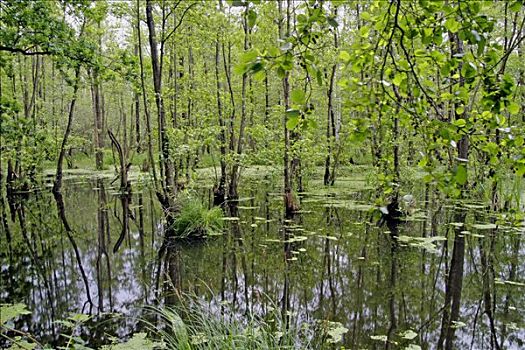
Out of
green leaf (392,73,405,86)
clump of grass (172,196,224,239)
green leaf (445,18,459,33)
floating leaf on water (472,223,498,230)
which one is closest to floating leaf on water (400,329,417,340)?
green leaf (392,73,405,86)

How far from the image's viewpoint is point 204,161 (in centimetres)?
1903

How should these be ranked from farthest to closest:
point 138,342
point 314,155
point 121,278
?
point 314,155 → point 121,278 → point 138,342

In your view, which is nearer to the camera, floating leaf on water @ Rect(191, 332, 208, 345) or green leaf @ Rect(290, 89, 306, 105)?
green leaf @ Rect(290, 89, 306, 105)

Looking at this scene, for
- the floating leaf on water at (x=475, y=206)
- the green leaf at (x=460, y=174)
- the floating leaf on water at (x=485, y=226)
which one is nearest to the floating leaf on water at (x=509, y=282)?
the floating leaf on water at (x=485, y=226)

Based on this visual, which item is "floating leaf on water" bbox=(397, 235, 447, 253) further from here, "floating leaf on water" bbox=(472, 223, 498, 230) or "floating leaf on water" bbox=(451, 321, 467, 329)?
"floating leaf on water" bbox=(451, 321, 467, 329)

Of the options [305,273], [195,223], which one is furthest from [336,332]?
[195,223]

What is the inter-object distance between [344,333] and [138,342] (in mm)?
1878

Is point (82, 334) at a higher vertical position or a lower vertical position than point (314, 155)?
lower

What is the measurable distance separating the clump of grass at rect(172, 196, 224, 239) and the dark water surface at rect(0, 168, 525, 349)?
311 mm

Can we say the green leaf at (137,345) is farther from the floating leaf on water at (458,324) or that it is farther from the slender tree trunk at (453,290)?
the floating leaf on water at (458,324)

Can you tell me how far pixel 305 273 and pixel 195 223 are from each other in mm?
2707

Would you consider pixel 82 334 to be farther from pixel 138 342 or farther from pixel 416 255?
pixel 416 255

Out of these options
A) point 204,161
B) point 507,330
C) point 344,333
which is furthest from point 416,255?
point 204,161

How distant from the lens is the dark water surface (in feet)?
13.5
